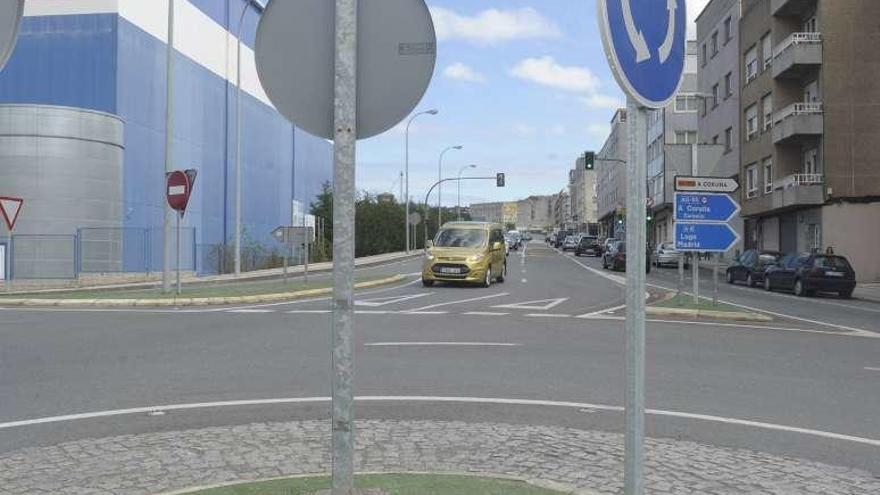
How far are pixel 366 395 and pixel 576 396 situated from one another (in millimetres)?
2023

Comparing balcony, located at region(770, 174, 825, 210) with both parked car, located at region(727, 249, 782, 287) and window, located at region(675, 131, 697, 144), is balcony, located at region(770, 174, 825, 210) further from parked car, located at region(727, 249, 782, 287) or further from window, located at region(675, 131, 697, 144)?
window, located at region(675, 131, 697, 144)

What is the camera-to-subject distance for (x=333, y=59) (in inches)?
140

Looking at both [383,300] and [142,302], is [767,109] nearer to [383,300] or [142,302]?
[383,300]

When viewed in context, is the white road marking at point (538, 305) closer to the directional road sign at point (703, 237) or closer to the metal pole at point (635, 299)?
the directional road sign at point (703, 237)

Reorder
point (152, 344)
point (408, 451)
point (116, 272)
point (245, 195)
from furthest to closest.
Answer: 1. point (245, 195)
2. point (116, 272)
3. point (152, 344)
4. point (408, 451)

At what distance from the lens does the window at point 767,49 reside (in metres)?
40.5

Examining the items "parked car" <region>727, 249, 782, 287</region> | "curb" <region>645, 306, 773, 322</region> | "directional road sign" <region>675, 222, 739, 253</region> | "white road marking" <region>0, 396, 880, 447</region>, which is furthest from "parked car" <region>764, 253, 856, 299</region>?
"white road marking" <region>0, 396, 880, 447</region>

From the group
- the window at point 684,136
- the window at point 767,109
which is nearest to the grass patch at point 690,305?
the window at point 767,109

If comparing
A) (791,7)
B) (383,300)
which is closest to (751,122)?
(791,7)

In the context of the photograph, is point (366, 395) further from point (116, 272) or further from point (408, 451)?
point (116, 272)

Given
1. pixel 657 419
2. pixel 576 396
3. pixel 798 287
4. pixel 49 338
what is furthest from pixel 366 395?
pixel 798 287

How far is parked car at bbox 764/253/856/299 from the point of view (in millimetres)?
26094

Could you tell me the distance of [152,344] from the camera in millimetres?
11156

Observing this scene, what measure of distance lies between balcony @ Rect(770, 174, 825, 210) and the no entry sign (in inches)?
1070
